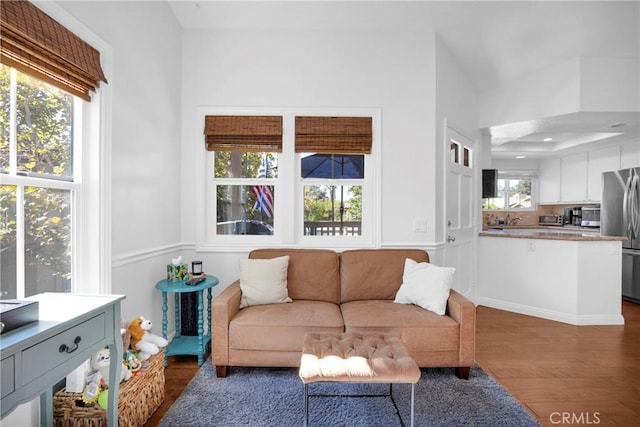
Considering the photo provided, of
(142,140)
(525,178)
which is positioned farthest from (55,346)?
(525,178)

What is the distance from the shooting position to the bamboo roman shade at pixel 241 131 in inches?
123

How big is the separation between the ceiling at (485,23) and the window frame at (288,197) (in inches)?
31.0

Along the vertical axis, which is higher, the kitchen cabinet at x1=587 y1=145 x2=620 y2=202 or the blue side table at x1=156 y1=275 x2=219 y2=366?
the kitchen cabinet at x1=587 y1=145 x2=620 y2=202

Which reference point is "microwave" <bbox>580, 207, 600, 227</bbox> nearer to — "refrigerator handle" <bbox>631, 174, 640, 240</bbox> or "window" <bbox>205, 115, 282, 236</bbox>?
"refrigerator handle" <bbox>631, 174, 640, 240</bbox>

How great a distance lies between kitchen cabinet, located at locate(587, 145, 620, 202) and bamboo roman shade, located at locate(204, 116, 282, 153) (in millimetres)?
5132

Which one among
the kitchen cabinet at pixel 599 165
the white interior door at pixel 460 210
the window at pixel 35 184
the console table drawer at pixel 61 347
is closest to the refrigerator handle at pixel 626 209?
the kitchen cabinet at pixel 599 165

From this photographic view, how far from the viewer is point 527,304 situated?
3752 mm

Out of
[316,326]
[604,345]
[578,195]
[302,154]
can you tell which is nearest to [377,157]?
[302,154]

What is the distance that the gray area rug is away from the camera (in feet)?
6.07

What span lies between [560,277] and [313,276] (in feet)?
9.11

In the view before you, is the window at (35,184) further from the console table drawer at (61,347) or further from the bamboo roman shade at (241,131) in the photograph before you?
the bamboo roman shade at (241,131)

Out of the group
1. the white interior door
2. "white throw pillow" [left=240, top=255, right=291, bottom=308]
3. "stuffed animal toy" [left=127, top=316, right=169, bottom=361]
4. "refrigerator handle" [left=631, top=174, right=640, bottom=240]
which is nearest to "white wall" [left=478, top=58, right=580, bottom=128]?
the white interior door

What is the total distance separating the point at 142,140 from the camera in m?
2.50

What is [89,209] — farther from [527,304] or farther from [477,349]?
[527,304]
